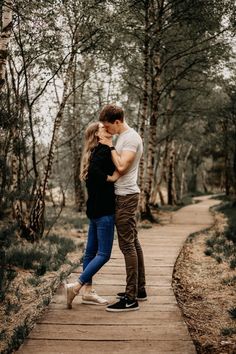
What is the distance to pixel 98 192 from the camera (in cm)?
499

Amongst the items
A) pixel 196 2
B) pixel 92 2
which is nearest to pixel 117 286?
pixel 92 2

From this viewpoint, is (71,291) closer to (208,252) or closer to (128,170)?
(128,170)

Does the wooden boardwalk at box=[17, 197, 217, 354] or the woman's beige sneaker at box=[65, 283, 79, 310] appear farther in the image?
the woman's beige sneaker at box=[65, 283, 79, 310]

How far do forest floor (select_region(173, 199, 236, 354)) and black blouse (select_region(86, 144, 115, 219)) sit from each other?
1.80 metres

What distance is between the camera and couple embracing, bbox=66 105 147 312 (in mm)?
4941

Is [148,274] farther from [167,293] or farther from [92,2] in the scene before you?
[92,2]

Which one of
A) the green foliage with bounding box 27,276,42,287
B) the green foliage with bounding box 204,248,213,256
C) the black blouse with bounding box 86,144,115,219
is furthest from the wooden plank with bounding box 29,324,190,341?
the green foliage with bounding box 204,248,213,256

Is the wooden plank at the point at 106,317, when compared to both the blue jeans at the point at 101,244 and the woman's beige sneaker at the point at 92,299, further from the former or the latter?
the blue jeans at the point at 101,244

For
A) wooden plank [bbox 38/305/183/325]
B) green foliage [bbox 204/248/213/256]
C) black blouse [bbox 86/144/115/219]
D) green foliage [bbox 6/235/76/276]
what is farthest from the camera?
green foliage [bbox 204/248/213/256]

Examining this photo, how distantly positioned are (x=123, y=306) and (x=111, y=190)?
1381 mm

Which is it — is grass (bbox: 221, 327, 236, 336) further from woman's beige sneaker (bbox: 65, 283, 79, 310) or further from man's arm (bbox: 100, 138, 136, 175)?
man's arm (bbox: 100, 138, 136, 175)

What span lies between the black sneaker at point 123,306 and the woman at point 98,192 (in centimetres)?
43

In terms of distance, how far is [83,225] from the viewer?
51.3 ft

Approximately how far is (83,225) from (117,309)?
423 inches
